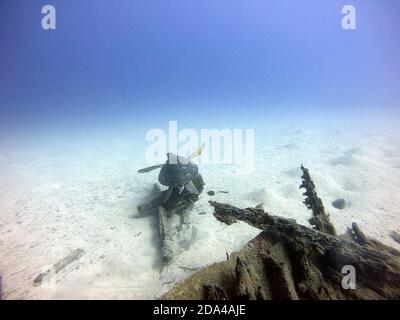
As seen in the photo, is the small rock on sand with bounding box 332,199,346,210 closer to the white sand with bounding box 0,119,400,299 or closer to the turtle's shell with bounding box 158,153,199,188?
the white sand with bounding box 0,119,400,299

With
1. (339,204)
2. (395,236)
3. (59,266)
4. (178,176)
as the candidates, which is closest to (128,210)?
(178,176)

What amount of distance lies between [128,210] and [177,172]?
199 cm

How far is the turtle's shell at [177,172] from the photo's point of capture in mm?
Answer: 5581

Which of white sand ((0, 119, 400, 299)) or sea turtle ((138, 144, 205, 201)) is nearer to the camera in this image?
white sand ((0, 119, 400, 299))

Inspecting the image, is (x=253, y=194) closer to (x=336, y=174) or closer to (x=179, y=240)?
(x=179, y=240)

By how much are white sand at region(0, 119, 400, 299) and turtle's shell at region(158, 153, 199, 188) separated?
1.00 metres

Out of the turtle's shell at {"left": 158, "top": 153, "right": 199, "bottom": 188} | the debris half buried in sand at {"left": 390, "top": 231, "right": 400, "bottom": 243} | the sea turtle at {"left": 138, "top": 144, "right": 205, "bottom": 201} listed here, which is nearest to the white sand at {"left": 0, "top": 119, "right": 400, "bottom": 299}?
the debris half buried in sand at {"left": 390, "top": 231, "right": 400, "bottom": 243}

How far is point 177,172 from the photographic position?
18.8 feet

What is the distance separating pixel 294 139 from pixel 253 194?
10178 millimetres

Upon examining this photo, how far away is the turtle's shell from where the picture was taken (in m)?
5.58

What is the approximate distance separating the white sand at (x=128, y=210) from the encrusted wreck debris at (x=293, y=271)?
1.37 metres

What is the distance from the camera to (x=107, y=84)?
83500mm

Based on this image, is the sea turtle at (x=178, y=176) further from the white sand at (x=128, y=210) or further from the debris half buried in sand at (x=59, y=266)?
the debris half buried in sand at (x=59, y=266)

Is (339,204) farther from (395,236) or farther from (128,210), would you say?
(128,210)
